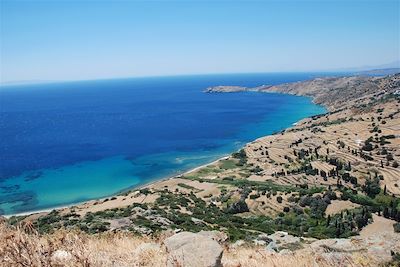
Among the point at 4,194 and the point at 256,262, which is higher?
the point at 256,262

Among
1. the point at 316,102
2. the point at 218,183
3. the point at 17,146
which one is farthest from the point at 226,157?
the point at 316,102

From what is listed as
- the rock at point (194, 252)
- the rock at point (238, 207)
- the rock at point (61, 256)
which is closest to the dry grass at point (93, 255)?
the rock at point (61, 256)

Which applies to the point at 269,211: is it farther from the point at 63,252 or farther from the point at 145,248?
the point at 63,252

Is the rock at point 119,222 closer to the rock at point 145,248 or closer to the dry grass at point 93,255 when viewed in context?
the dry grass at point 93,255

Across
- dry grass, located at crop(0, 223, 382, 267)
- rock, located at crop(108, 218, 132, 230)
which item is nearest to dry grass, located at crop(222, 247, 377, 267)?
dry grass, located at crop(0, 223, 382, 267)

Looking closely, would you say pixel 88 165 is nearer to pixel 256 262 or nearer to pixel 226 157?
pixel 226 157

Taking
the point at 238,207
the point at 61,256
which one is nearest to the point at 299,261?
the point at 61,256
